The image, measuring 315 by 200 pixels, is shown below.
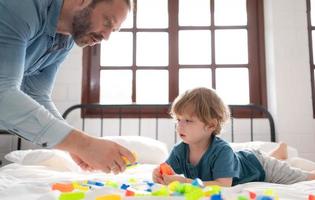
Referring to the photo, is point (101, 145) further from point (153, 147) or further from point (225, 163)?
point (153, 147)

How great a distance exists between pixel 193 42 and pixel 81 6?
1.76 meters

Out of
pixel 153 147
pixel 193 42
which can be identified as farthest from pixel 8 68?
pixel 193 42

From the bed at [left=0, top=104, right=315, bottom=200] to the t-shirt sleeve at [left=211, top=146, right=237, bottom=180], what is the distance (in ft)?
0.27

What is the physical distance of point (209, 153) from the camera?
4.37ft

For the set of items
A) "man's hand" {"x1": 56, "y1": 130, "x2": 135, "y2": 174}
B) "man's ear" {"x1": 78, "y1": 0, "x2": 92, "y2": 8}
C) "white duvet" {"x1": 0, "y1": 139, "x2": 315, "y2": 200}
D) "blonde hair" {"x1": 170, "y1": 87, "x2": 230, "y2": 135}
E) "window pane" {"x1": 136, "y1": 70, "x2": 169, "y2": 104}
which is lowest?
"white duvet" {"x1": 0, "y1": 139, "x2": 315, "y2": 200}

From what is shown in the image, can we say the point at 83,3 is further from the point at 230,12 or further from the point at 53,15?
the point at 230,12

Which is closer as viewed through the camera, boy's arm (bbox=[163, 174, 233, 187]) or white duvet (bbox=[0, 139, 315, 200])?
white duvet (bbox=[0, 139, 315, 200])

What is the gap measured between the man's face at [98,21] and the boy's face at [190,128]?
443 millimetres

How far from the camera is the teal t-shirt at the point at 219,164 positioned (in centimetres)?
127

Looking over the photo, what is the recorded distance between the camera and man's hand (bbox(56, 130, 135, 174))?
0.86 meters

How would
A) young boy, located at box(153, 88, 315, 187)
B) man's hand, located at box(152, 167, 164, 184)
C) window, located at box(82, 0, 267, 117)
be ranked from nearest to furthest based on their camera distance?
1. man's hand, located at box(152, 167, 164, 184)
2. young boy, located at box(153, 88, 315, 187)
3. window, located at box(82, 0, 267, 117)

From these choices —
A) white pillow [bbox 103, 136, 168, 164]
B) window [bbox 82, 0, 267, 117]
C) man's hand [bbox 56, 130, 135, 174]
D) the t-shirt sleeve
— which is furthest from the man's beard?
window [bbox 82, 0, 267, 117]

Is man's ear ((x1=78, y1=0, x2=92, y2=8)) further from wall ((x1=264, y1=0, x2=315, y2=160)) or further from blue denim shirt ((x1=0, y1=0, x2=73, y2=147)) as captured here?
wall ((x1=264, y1=0, x2=315, y2=160))

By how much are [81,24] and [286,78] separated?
177 centimetres
